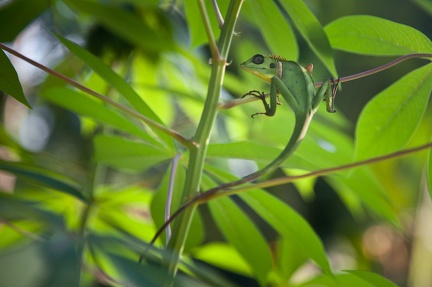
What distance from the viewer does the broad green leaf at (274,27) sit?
698 millimetres

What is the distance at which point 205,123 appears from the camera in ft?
2.14

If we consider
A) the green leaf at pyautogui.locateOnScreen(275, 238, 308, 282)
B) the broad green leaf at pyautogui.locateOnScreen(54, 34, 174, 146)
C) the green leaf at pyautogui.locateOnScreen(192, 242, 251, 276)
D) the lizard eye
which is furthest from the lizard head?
the green leaf at pyautogui.locateOnScreen(192, 242, 251, 276)

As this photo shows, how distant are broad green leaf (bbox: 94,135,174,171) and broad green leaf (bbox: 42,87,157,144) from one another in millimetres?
57

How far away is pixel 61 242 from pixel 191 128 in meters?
1.09

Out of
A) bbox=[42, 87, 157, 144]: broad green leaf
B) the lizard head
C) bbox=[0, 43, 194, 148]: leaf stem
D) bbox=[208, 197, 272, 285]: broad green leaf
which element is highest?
the lizard head

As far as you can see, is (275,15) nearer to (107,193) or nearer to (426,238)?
(107,193)

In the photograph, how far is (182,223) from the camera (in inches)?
24.9

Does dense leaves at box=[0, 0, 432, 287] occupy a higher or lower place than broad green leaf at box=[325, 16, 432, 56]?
lower

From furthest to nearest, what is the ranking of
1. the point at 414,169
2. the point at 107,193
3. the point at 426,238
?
1. the point at 414,169
2. the point at 426,238
3. the point at 107,193

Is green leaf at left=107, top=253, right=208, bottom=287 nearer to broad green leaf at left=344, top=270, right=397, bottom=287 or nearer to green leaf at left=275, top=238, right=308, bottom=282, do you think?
broad green leaf at left=344, top=270, right=397, bottom=287

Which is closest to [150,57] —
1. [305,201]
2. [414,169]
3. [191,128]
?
[191,128]

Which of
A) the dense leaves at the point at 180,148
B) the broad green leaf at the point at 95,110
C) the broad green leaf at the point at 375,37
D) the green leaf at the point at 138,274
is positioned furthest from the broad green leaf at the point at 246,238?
the green leaf at the point at 138,274

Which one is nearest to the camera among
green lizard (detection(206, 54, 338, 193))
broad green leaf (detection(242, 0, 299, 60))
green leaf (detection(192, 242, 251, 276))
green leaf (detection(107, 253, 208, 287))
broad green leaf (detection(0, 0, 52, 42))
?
green leaf (detection(107, 253, 208, 287))

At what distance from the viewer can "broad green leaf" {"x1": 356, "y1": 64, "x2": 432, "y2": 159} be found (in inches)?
26.8
